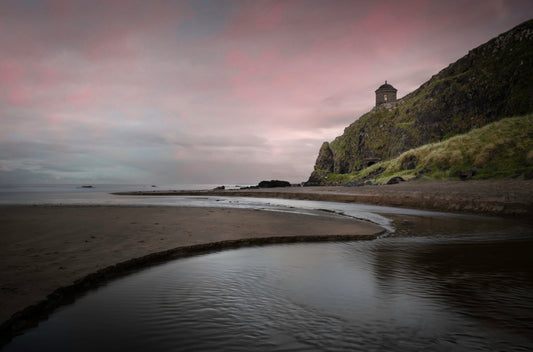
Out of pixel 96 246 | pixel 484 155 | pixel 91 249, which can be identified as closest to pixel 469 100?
pixel 484 155

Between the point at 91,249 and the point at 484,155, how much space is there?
4486 cm

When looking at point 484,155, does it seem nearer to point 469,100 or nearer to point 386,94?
point 469,100

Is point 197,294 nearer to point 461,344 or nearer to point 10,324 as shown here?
point 10,324

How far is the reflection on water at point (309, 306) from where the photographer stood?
3.63 m

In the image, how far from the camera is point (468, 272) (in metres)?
6.65

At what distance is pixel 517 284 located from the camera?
5.80 metres

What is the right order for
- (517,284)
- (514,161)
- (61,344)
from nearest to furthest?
(61,344), (517,284), (514,161)

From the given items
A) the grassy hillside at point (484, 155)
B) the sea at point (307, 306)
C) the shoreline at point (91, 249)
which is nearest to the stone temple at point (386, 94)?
the grassy hillside at point (484, 155)

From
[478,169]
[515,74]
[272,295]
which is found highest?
[515,74]

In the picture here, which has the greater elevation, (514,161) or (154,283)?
(514,161)

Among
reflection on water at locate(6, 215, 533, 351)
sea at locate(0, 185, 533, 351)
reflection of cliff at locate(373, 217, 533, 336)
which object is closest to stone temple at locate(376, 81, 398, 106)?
reflection of cliff at locate(373, 217, 533, 336)

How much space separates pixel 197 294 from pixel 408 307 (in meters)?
4.03

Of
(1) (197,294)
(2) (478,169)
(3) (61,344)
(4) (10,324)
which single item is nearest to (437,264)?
(1) (197,294)

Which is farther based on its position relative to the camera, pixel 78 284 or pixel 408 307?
pixel 78 284
